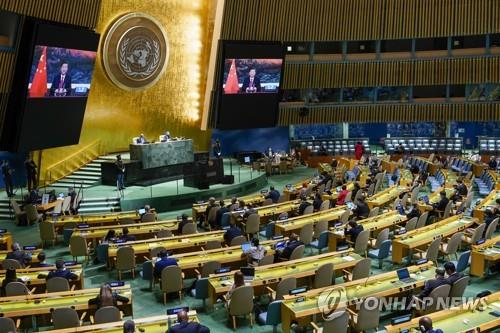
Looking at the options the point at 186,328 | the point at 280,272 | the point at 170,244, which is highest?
the point at 170,244

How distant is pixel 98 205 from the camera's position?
1909 cm

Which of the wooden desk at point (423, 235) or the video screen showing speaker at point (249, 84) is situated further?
the video screen showing speaker at point (249, 84)

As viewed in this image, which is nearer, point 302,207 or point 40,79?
point 302,207

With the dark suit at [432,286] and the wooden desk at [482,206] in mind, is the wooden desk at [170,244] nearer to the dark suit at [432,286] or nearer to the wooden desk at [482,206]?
the dark suit at [432,286]

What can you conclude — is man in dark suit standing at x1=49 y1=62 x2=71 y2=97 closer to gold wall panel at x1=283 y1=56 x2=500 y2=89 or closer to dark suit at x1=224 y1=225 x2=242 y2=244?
dark suit at x1=224 y1=225 x2=242 y2=244

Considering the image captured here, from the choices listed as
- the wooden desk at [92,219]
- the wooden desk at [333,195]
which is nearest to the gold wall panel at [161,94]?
the wooden desk at [92,219]

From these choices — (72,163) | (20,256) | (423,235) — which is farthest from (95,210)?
(423,235)

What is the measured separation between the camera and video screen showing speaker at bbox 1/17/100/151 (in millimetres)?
A: 18094

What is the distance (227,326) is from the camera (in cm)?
950

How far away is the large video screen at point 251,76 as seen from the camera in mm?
25766

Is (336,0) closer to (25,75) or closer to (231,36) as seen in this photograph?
(231,36)

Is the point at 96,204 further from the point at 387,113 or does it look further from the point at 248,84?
the point at 387,113

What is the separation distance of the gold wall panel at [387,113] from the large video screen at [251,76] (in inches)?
148

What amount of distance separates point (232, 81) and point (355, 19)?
8.46m
